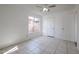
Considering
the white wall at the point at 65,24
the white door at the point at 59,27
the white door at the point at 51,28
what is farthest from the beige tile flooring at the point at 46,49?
the white door at the point at 51,28

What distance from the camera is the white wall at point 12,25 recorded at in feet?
12.8

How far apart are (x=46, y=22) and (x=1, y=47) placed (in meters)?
4.71

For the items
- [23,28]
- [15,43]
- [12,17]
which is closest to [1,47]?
[15,43]

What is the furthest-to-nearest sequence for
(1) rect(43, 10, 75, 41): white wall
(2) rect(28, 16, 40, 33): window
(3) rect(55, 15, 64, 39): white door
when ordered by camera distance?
(2) rect(28, 16, 40, 33): window, (3) rect(55, 15, 64, 39): white door, (1) rect(43, 10, 75, 41): white wall

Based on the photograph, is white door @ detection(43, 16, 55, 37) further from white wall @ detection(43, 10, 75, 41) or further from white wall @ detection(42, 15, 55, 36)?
white wall @ detection(43, 10, 75, 41)

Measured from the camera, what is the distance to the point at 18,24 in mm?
4906

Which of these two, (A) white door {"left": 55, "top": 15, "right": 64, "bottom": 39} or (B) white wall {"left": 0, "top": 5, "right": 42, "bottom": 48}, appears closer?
(B) white wall {"left": 0, "top": 5, "right": 42, "bottom": 48}

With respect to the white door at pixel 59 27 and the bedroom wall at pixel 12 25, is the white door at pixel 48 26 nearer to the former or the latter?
the white door at pixel 59 27

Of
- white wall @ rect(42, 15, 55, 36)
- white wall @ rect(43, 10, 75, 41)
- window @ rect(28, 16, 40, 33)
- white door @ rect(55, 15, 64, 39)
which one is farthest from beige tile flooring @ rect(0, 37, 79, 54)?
white wall @ rect(42, 15, 55, 36)

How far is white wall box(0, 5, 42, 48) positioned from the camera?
3910mm

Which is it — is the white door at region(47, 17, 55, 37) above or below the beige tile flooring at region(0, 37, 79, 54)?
above

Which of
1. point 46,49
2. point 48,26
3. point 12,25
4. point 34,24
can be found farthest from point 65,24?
point 12,25
